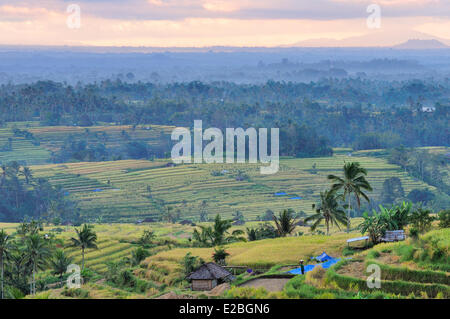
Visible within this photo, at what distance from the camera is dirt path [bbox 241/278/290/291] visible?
28.1 metres

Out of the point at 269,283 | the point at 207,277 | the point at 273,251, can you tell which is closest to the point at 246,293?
the point at 269,283

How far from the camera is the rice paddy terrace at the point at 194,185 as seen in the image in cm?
8925

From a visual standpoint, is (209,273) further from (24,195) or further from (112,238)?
(24,195)

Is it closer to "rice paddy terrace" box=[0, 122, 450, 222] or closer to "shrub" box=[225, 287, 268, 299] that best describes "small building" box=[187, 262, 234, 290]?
"shrub" box=[225, 287, 268, 299]

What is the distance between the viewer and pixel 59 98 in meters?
159

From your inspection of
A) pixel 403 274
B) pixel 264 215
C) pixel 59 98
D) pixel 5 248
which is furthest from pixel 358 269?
pixel 59 98

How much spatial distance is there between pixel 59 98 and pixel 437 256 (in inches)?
5618

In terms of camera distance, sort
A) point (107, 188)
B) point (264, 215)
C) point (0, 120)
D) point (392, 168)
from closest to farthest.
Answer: point (264, 215)
point (107, 188)
point (392, 168)
point (0, 120)

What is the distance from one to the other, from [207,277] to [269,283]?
3.62 m

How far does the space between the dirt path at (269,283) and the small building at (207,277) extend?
179 cm

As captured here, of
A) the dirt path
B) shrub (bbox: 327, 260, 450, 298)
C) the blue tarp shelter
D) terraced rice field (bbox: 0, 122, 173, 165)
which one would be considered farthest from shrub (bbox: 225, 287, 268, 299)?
terraced rice field (bbox: 0, 122, 173, 165)

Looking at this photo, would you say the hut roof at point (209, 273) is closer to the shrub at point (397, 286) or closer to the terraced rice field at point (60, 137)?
the shrub at point (397, 286)

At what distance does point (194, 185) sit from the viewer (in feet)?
332

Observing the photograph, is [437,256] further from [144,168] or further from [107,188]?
[144,168]
